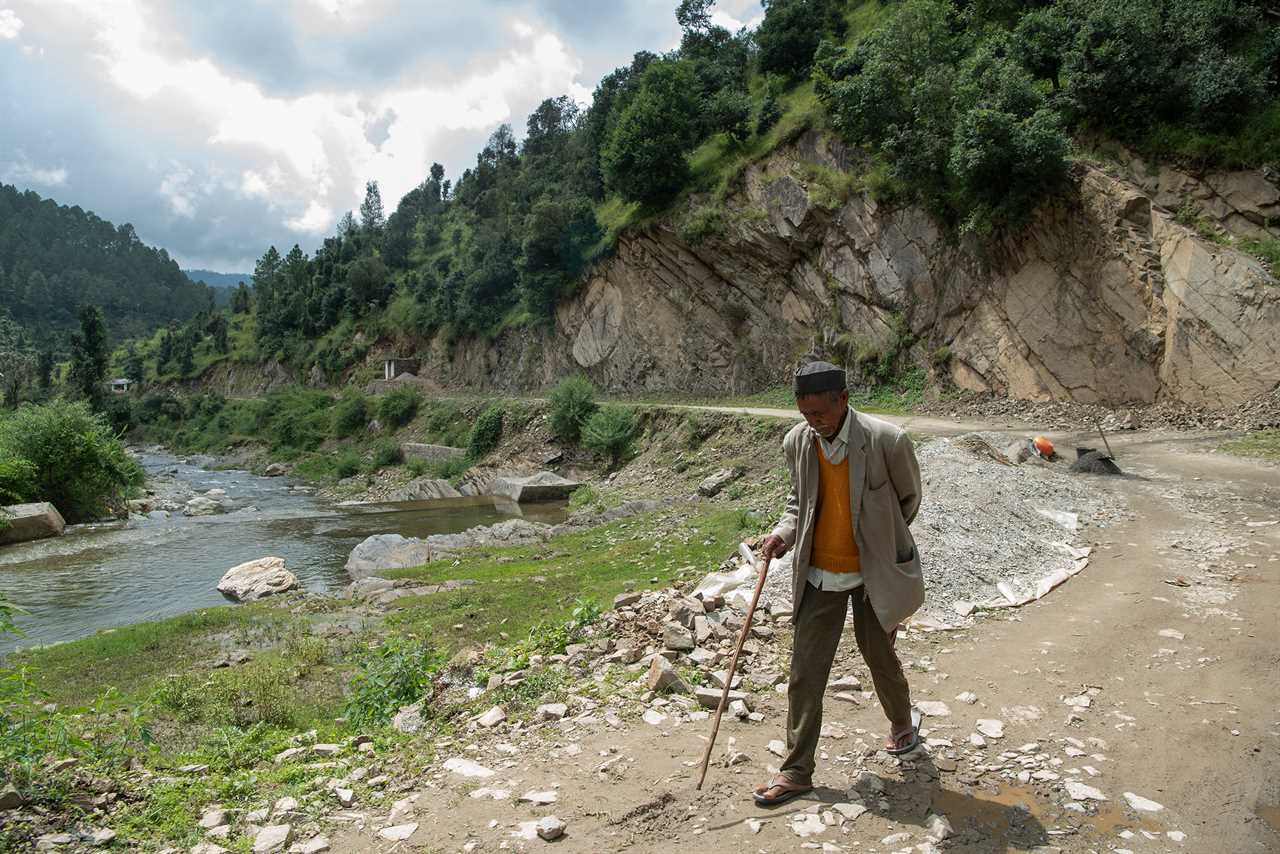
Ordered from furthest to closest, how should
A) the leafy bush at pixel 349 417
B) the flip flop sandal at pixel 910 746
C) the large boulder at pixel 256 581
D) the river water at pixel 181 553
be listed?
the leafy bush at pixel 349 417 < the large boulder at pixel 256 581 < the river water at pixel 181 553 < the flip flop sandal at pixel 910 746

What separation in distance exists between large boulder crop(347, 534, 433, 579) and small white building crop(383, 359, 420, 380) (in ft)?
146

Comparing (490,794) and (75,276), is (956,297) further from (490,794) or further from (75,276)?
(75,276)

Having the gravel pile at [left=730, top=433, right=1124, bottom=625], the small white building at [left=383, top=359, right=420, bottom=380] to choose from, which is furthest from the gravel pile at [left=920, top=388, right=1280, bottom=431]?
the small white building at [left=383, top=359, right=420, bottom=380]

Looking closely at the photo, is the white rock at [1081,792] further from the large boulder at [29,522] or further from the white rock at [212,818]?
the large boulder at [29,522]

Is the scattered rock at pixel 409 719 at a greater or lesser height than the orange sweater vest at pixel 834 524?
lesser

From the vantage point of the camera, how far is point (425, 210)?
290 feet

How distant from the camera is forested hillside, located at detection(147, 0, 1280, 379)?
19.5 m

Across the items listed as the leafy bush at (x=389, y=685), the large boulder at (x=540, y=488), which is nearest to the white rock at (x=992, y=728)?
the leafy bush at (x=389, y=685)

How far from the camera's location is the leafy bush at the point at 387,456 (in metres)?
40.2

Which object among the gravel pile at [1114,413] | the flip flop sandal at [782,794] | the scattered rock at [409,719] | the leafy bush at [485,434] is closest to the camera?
the flip flop sandal at [782,794]

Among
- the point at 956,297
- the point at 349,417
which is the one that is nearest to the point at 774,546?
the point at 956,297

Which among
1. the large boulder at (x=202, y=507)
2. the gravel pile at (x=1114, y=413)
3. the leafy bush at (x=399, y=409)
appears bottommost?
the large boulder at (x=202, y=507)

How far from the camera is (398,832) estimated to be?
4.11 metres

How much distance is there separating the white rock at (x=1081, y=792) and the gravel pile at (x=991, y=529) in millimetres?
2791
